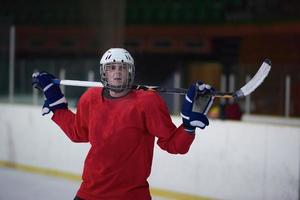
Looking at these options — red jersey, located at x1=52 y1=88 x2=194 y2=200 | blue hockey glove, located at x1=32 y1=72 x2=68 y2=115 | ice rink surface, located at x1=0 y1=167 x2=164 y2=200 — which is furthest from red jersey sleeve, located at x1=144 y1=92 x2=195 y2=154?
ice rink surface, located at x1=0 y1=167 x2=164 y2=200

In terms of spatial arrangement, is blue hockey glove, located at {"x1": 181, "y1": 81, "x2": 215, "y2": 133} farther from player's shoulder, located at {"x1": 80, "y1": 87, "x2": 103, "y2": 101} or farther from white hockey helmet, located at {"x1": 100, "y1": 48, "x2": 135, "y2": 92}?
player's shoulder, located at {"x1": 80, "y1": 87, "x2": 103, "y2": 101}

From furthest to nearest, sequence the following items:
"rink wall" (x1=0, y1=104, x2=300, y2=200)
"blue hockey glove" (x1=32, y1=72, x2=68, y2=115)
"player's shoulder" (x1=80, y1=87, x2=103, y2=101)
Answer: "rink wall" (x1=0, y1=104, x2=300, y2=200) → "blue hockey glove" (x1=32, y1=72, x2=68, y2=115) → "player's shoulder" (x1=80, y1=87, x2=103, y2=101)

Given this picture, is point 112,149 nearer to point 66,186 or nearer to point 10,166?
point 66,186

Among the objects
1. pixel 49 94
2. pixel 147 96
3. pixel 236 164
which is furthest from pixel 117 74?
pixel 236 164

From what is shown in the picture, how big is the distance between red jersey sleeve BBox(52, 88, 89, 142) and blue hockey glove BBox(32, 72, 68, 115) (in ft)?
0.12

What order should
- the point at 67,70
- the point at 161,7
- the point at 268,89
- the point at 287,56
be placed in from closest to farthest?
the point at 268,89
the point at 67,70
the point at 287,56
the point at 161,7

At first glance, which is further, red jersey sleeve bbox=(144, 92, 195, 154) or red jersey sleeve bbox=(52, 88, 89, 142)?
red jersey sleeve bbox=(52, 88, 89, 142)

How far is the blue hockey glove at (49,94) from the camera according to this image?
110 inches

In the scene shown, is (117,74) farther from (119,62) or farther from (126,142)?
(126,142)

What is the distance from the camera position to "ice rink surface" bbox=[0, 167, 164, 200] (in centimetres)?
511

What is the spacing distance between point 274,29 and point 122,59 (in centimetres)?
890

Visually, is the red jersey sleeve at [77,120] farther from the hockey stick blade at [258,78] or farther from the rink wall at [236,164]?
the rink wall at [236,164]

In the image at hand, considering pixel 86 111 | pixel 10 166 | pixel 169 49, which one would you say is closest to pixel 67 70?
pixel 10 166

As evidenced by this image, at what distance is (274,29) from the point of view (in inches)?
432
